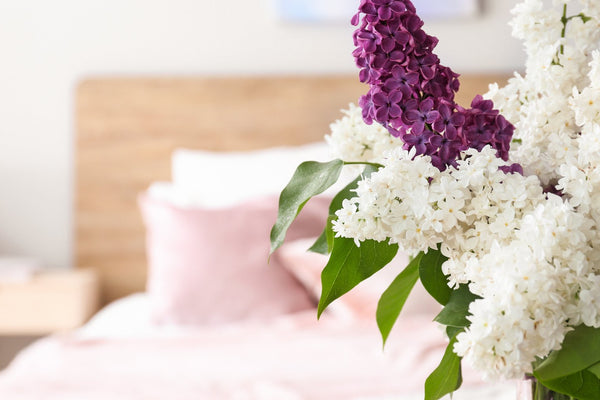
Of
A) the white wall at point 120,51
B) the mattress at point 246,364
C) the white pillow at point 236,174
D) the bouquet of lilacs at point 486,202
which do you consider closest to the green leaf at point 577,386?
the bouquet of lilacs at point 486,202

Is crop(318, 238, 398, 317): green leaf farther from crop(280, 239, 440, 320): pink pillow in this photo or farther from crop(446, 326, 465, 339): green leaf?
crop(280, 239, 440, 320): pink pillow

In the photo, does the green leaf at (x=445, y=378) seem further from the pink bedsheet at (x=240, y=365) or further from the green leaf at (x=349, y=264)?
the pink bedsheet at (x=240, y=365)

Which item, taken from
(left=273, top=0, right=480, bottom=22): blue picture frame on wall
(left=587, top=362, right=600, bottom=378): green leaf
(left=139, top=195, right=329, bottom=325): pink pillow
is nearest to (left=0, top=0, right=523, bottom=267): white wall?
(left=273, top=0, right=480, bottom=22): blue picture frame on wall

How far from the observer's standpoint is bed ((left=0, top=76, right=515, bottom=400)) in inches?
67.9

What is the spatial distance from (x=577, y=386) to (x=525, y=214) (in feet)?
0.48

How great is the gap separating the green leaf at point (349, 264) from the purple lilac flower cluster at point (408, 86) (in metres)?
0.09

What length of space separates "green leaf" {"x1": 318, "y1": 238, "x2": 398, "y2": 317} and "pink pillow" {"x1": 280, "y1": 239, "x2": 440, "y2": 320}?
1.46 meters

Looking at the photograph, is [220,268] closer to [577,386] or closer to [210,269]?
[210,269]

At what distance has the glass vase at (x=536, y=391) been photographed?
0.70m

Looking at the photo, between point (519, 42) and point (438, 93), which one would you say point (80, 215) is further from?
point (438, 93)

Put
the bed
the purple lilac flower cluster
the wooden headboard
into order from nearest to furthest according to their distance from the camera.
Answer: the purple lilac flower cluster < the bed < the wooden headboard

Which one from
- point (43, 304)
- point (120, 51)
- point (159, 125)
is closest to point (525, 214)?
point (43, 304)

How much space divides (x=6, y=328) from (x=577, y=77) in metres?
2.35

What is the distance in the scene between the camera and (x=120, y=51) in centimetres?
302
